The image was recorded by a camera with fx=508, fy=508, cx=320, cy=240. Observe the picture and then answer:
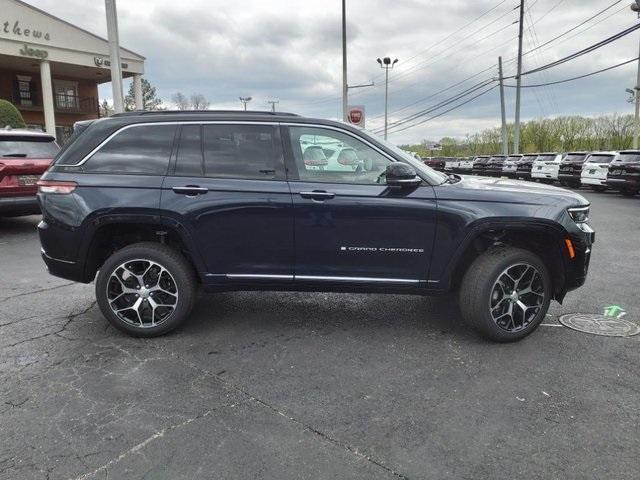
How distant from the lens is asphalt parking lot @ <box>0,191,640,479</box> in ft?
8.63

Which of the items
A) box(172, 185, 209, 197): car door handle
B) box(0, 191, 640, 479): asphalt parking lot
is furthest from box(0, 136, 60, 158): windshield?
box(172, 185, 209, 197): car door handle

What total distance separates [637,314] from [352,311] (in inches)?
109

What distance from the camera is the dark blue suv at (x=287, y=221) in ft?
13.3

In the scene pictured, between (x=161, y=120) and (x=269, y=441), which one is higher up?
(x=161, y=120)

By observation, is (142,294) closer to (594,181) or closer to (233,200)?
(233,200)

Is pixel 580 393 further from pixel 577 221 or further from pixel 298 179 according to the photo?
pixel 298 179

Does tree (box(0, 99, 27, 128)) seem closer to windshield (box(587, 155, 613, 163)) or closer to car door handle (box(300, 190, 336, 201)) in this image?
car door handle (box(300, 190, 336, 201))

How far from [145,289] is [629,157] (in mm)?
17601

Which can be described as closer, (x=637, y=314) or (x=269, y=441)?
(x=269, y=441)

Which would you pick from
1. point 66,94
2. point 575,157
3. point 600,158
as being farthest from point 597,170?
point 66,94

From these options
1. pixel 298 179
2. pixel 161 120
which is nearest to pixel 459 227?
pixel 298 179

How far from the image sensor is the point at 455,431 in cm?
292

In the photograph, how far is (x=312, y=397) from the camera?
10.8ft

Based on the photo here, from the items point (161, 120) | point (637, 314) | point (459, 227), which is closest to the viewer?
point (459, 227)
